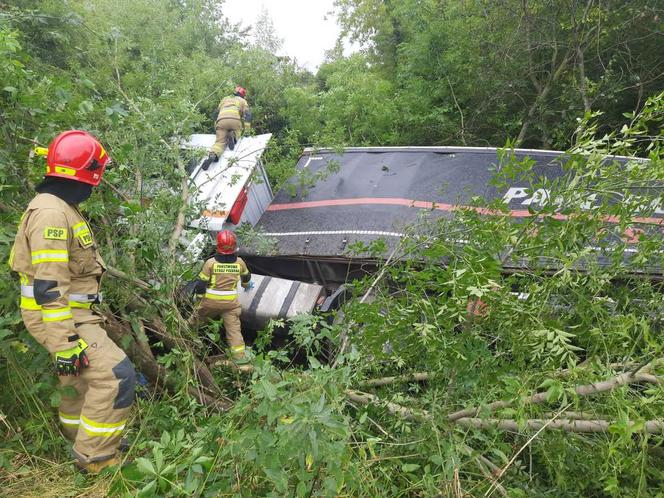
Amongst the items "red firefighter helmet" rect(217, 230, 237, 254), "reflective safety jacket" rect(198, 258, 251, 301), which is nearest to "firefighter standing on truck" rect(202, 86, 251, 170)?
"red firefighter helmet" rect(217, 230, 237, 254)

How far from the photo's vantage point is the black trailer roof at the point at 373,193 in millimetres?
4000

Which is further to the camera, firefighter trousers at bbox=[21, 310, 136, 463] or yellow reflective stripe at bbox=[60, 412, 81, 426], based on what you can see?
yellow reflective stripe at bbox=[60, 412, 81, 426]

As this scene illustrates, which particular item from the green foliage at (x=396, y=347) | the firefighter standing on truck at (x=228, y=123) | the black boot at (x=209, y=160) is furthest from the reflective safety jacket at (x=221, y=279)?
the firefighter standing on truck at (x=228, y=123)

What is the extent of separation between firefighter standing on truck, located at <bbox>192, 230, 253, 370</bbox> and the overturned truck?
166 mm

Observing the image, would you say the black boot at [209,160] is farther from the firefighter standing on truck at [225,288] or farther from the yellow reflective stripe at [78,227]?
the yellow reflective stripe at [78,227]

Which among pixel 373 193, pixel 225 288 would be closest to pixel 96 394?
pixel 225 288

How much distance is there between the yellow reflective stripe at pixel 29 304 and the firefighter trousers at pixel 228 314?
1.52 metres

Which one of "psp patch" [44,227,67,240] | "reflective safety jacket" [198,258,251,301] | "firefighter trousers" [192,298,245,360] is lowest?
"firefighter trousers" [192,298,245,360]

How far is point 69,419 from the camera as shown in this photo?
91.4 inches

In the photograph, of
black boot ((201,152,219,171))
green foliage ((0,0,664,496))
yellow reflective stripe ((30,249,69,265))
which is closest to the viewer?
green foliage ((0,0,664,496))

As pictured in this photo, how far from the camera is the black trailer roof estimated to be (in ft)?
13.1

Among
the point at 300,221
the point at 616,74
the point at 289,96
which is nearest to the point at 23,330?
the point at 300,221

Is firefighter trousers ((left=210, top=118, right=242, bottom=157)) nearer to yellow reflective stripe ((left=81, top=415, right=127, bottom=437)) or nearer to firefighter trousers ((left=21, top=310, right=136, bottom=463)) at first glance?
firefighter trousers ((left=21, top=310, right=136, bottom=463))

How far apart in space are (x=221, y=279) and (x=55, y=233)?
1657 millimetres
